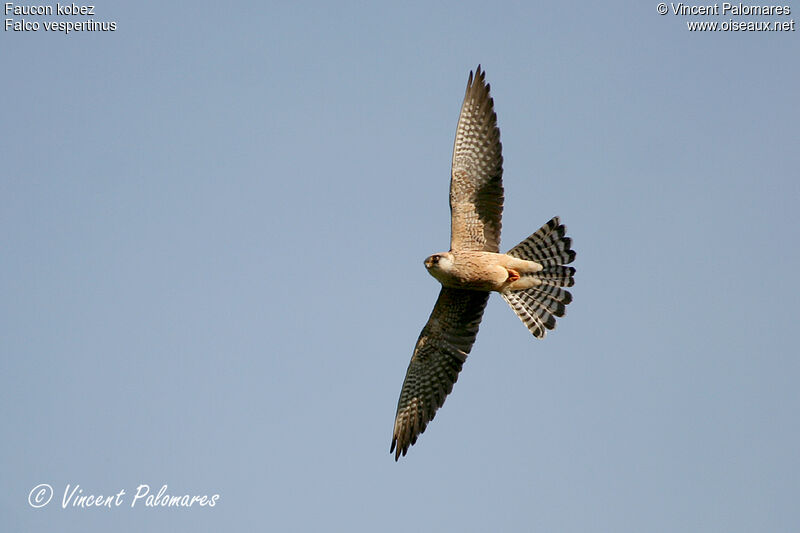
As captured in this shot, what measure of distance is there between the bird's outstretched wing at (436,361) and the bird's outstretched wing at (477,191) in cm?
84

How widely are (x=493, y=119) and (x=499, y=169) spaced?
0.68 metres

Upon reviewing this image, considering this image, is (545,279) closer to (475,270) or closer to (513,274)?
(513,274)

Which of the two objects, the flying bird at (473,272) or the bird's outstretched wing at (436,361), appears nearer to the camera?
the flying bird at (473,272)

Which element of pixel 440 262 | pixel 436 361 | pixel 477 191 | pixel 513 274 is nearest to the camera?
pixel 440 262

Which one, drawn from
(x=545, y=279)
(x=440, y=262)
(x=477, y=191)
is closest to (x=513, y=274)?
(x=545, y=279)

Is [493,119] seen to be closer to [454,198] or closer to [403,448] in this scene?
[454,198]

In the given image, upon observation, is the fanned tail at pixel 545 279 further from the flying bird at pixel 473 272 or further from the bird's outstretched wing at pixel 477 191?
the bird's outstretched wing at pixel 477 191

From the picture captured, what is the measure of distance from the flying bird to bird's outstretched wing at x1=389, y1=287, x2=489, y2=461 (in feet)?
0.04

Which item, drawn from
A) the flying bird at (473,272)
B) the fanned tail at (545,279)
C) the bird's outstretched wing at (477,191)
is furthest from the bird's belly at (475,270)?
the fanned tail at (545,279)

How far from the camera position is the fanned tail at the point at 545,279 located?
12266 mm

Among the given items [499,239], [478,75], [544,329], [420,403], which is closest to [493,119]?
[478,75]

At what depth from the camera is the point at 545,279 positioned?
40.9ft

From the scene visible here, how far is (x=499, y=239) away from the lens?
482 inches

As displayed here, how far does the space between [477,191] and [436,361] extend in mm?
2310
